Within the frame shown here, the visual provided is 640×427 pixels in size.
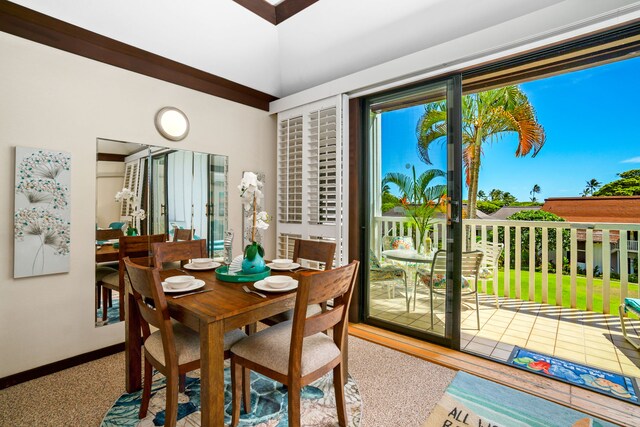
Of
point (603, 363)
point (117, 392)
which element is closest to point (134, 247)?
point (117, 392)

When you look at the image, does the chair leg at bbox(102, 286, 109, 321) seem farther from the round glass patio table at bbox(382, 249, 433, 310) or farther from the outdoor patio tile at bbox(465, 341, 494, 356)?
the outdoor patio tile at bbox(465, 341, 494, 356)

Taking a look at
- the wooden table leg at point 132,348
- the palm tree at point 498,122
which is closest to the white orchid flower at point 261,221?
the wooden table leg at point 132,348

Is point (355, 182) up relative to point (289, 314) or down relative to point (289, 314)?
up

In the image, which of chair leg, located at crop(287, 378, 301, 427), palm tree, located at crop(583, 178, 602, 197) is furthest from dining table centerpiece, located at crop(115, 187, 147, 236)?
palm tree, located at crop(583, 178, 602, 197)

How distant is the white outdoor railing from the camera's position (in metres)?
3.05

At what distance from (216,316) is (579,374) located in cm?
259

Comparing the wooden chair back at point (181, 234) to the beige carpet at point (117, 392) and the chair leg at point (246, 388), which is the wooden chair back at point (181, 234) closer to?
the beige carpet at point (117, 392)

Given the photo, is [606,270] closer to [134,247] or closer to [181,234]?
[181,234]

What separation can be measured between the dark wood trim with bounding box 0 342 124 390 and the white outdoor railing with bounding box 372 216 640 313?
2483mm

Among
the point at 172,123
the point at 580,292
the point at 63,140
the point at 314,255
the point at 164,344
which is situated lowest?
the point at 580,292

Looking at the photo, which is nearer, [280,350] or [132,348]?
[280,350]

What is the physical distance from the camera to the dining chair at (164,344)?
136 centimetres

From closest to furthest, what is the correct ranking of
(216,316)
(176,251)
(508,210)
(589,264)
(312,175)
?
(216,316) < (176,251) < (312,175) < (589,264) < (508,210)

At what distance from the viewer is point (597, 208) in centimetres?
425
